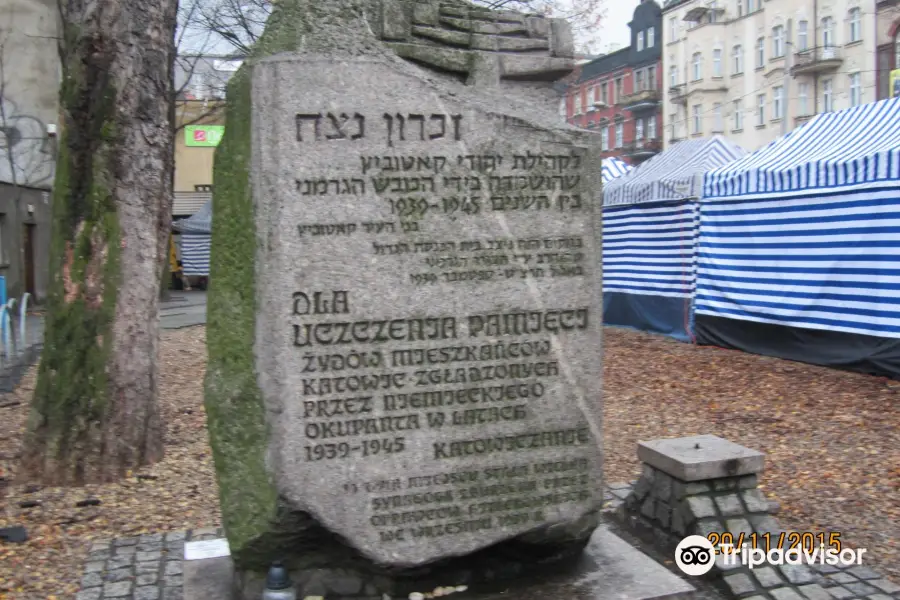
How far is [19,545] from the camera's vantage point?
4914 mm

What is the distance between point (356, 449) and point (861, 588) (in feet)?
8.45

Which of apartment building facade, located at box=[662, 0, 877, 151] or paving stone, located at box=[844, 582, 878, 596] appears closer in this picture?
paving stone, located at box=[844, 582, 878, 596]

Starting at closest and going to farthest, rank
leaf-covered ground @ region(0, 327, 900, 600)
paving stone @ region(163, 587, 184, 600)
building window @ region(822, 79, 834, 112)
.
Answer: paving stone @ region(163, 587, 184, 600), leaf-covered ground @ region(0, 327, 900, 600), building window @ region(822, 79, 834, 112)

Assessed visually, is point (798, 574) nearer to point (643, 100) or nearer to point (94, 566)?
point (94, 566)

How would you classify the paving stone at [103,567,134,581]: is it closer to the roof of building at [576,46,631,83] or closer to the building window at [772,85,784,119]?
the building window at [772,85,784,119]

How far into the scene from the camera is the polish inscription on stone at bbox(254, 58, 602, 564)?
3.20 m

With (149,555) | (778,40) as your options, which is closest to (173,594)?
(149,555)

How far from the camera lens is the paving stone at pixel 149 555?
4.72 metres

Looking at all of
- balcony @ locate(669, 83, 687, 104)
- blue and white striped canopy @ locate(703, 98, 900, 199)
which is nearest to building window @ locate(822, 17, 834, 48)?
balcony @ locate(669, 83, 687, 104)

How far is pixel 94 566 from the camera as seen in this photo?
4621mm

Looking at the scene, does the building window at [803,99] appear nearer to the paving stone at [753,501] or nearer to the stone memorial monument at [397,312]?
the paving stone at [753,501]

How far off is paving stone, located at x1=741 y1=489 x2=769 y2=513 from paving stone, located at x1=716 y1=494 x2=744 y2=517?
1.7 inches

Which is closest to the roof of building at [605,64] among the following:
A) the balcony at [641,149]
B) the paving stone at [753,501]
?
the balcony at [641,149]

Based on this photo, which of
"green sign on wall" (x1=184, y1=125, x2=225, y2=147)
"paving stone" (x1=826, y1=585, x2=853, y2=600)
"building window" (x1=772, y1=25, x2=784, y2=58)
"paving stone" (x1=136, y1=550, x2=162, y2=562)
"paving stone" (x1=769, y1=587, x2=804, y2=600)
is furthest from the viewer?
"green sign on wall" (x1=184, y1=125, x2=225, y2=147)
